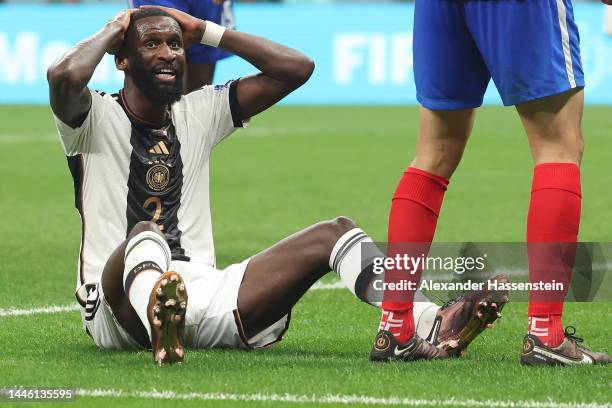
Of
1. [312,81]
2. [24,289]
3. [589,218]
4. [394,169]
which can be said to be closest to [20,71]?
[312,81]

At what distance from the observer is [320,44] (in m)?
20.2

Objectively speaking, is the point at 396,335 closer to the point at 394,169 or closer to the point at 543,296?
the point at 543,296

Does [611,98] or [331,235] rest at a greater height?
[331,235]

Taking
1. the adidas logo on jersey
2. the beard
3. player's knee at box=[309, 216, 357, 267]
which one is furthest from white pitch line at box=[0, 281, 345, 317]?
player's knee at box=[309, 216, 357, 267]

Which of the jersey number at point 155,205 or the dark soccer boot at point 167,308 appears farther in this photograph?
the jersey number at point 155,205

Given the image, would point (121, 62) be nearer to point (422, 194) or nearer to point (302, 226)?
point (422, 194)

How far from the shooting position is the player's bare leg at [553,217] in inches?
182

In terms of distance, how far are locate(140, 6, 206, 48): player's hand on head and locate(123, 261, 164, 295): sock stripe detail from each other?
3.73ft

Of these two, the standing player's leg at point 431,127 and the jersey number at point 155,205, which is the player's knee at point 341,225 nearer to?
the standing player's leg at point 431,127

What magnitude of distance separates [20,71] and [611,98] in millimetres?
8500

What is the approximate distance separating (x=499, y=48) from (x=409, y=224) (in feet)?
2.28

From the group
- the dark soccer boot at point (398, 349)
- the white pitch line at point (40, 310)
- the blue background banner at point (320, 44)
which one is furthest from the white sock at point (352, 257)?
the blue background banner at point (320, 44)

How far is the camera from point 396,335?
4.83 metres

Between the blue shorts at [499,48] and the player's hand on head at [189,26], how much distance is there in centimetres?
100
